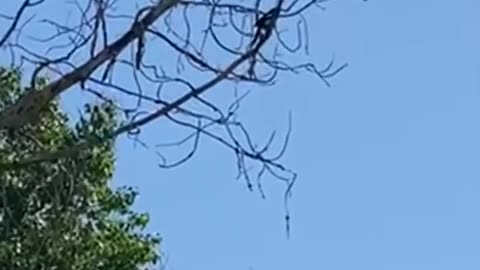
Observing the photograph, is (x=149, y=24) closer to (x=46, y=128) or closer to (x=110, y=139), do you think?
(x=110, y=139)

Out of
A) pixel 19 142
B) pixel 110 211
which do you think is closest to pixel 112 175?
pixel 110 211

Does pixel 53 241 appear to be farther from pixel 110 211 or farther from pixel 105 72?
pixel 110 211

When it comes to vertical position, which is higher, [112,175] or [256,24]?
[112,175]

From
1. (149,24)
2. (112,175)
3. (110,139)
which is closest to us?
(149,24)

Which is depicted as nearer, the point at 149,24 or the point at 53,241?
the point at 149,24

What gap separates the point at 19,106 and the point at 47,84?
7 cm

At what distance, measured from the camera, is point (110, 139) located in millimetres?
3037

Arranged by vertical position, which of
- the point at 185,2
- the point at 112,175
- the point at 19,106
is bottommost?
the point at 19,106

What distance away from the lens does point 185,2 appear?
2891 mm

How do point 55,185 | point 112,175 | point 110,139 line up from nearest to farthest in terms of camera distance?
point 110,139
point 55,185
point 112,175

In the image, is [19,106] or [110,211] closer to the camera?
[19,106]

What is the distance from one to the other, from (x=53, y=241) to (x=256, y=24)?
75 cm

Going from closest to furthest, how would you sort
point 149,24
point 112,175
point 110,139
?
point 149,24, point 110,139, point 112,175

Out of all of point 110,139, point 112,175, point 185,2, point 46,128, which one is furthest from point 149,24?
point 112,175
